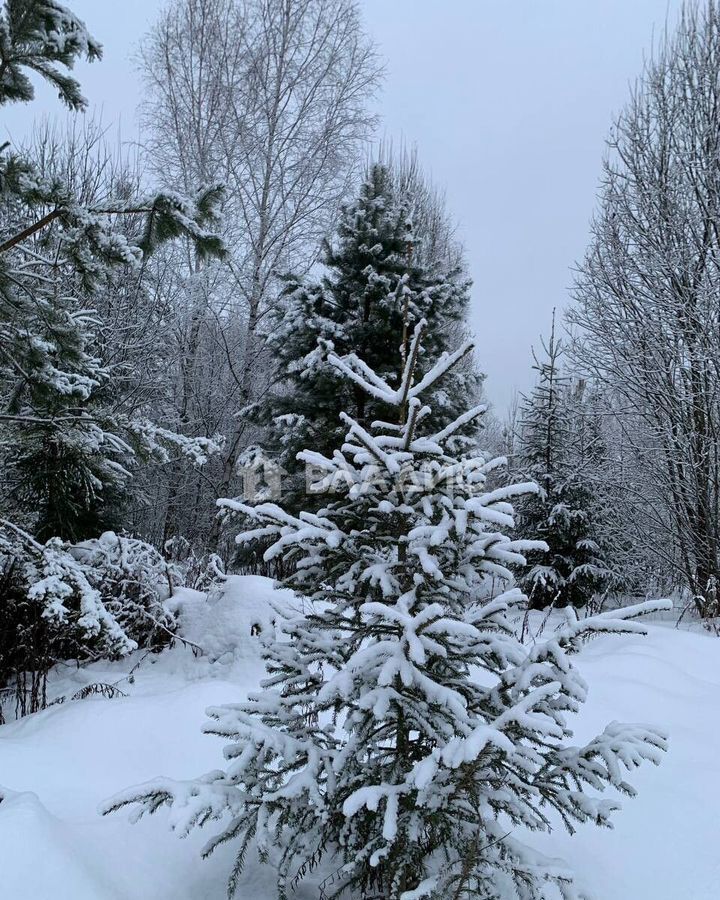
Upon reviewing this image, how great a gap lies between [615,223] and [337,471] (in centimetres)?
834

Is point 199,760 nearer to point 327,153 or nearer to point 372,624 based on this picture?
point 372,624

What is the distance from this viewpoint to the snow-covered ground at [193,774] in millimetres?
1945

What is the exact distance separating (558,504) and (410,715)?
8.11 metres

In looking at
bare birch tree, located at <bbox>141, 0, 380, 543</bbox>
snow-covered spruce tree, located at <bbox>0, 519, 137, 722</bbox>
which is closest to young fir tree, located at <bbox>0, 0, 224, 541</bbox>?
snow-covered spruce tree, located at <bbox>0, 519, 137, 722</bbox>

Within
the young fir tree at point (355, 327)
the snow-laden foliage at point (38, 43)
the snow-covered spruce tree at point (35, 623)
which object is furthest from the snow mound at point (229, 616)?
the snow-laden foliage at point (38, 43)

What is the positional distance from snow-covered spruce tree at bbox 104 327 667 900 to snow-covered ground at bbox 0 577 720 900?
28 centimetres

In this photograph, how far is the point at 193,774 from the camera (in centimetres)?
305

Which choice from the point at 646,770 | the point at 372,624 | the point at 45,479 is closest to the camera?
the point at 372,624

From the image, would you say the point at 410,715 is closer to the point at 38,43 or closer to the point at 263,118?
the point at 38,43

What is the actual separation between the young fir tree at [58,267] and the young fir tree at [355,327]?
305 cm

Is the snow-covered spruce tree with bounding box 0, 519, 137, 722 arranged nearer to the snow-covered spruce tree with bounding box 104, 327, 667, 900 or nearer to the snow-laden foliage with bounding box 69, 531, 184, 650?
the snow-laden foliage with bounding box 69, 531, 184, 650

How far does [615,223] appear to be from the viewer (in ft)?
28.4

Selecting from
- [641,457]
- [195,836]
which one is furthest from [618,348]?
[195,836]

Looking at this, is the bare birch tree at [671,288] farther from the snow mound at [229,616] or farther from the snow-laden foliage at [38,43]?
the snow-laden foliage at [38,43]
